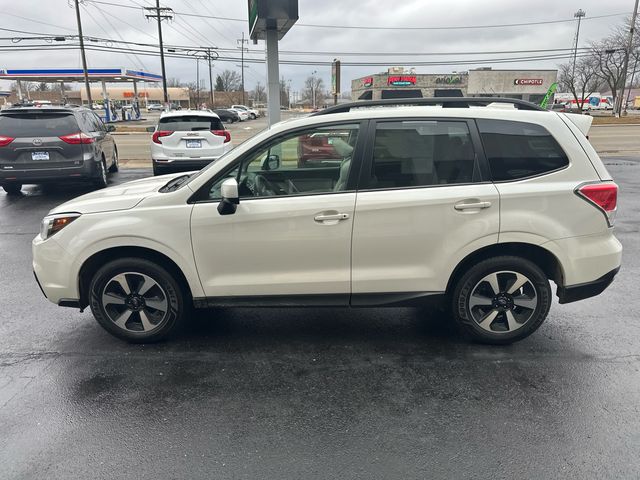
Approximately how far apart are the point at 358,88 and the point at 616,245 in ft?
248

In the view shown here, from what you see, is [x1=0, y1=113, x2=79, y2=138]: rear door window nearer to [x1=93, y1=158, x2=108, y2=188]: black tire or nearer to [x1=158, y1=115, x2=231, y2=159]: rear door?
[x1=93, y1=158, x2=108, y2=188]: black tire

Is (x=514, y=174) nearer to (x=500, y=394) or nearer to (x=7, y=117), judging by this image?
(x=500, y=394)

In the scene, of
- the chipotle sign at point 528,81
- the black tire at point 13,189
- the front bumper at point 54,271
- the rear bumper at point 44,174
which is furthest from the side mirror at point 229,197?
the chipotle sign at point 528,81

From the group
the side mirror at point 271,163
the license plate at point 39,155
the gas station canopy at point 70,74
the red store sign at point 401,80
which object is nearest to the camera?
the side mirror at point 271,163

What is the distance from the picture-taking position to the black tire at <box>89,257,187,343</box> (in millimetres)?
3717

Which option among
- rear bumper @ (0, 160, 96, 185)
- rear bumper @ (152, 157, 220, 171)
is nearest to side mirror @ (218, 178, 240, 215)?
rear bumper @ (0, 160, 96, 185)

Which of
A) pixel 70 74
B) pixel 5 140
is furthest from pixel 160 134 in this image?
pixel 70 74

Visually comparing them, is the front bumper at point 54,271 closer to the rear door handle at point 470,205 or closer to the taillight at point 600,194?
the rear door handle at point 470,205

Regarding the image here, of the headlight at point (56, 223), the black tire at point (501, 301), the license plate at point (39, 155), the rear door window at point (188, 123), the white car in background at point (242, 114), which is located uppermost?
the white car in background at point (242, 114)

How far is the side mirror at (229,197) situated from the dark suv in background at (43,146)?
666 centimetres

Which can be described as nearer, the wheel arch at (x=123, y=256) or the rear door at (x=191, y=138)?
the wheel arch at (x=123, y=256)

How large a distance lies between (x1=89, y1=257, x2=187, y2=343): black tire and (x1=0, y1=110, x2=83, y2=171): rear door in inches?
242

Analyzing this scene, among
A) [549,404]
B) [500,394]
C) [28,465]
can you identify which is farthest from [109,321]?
[549,404]

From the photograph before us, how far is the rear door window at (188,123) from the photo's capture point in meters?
10.6
